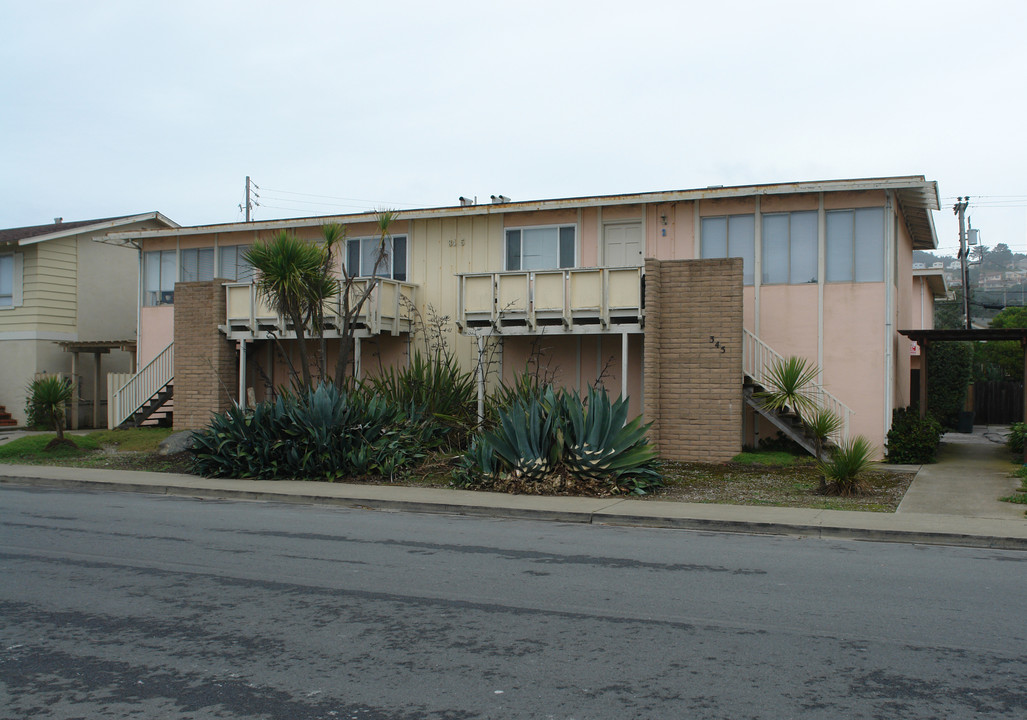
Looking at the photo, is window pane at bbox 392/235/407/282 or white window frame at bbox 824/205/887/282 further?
window pane at bbox 392/235/407/282

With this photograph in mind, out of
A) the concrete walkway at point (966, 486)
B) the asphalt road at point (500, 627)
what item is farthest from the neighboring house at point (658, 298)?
the asphalt road at point (500, 627)

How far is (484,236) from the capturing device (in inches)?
866

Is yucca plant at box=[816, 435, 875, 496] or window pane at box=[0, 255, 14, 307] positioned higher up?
window pane at box=[0, 255, 14, 307]

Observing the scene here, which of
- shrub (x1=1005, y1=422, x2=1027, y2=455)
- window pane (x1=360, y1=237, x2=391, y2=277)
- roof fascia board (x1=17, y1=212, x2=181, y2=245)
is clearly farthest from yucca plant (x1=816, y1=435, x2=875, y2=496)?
roof fascia board (x1=17, y1=212, x2=181, y2=245)

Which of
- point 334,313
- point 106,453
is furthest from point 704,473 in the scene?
point 106,453

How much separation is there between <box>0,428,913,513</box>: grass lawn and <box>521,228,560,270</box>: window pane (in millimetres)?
6345

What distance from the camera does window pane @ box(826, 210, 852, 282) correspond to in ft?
61.6

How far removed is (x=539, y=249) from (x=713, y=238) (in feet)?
13.7

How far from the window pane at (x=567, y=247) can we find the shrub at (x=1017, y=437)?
33.3ft

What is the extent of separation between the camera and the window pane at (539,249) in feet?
70.2

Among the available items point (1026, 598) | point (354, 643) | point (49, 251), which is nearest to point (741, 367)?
point (1026, 598)

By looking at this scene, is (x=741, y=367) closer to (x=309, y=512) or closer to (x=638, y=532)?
(x=638, y=532)

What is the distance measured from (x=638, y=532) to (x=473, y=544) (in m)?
2.23

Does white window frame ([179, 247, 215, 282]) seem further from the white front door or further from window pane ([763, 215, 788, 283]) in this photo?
window pane ([763, 215, 788, 283])
